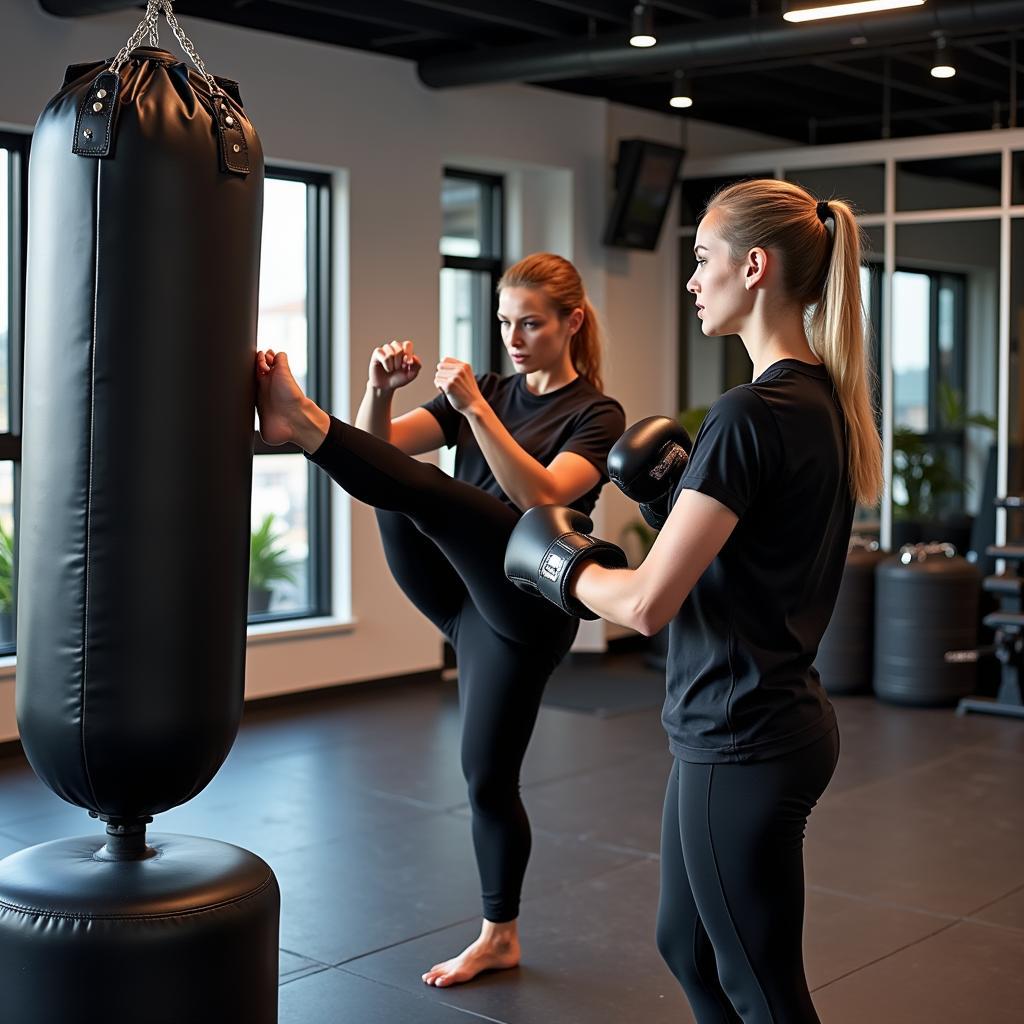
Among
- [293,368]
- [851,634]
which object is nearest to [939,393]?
[851,634]

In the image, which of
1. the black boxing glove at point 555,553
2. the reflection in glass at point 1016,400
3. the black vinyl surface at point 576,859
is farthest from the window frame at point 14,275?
the reflection in glass at point 1016,400

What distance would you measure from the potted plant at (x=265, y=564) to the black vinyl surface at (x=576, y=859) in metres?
0.57

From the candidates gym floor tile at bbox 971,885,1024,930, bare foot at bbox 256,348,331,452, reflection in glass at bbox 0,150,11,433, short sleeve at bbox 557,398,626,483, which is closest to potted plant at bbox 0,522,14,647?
reflection in glass at bbox 0,150,11,433

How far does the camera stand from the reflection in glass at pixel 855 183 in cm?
745

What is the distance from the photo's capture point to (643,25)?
566 centimetres

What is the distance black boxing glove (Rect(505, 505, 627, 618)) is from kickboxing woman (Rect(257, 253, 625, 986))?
0.44 m

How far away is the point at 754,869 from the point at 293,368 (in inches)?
192

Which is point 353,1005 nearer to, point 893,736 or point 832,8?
point 893,736

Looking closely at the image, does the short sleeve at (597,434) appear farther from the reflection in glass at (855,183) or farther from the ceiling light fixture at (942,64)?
the reflection in glass at (855,183)

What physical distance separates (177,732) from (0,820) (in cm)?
265

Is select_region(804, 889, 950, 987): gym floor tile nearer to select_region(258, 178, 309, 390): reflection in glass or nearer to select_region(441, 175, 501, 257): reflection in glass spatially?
select_region(258, 178, 309, 390): reflection in glass

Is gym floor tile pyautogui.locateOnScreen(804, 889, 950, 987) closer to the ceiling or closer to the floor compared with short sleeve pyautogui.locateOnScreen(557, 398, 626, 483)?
closer to the floor

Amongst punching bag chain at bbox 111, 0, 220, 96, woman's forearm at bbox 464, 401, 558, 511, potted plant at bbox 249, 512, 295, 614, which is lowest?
potted plant at bbox 249, 512, 295, 614

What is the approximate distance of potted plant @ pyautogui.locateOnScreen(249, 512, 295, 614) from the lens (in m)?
6.47
